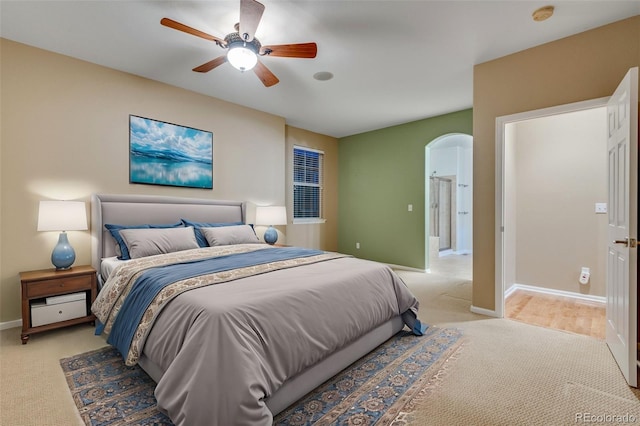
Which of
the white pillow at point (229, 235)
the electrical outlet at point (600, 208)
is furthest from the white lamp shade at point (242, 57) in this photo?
the electrical outlet at point (600, 208)

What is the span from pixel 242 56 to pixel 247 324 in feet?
6.64

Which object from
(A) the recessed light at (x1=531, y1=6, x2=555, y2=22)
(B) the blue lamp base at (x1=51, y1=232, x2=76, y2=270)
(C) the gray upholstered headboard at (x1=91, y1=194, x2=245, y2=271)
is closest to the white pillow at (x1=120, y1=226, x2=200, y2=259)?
(C) the gray upholstered headboard at (x1=91, y1=194, x2=245, y2=271)

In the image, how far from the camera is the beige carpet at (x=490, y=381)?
167 centimetres

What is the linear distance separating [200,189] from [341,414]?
3.36 m

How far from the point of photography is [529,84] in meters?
2.95

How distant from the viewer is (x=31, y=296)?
2.57 m

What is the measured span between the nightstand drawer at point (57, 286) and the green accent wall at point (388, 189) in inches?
182

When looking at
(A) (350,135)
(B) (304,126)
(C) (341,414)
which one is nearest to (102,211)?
(C) (341,414)

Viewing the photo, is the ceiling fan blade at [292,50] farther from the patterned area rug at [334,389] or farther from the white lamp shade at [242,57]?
the patterned area rug at [334,389]

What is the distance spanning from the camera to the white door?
75.5 inches

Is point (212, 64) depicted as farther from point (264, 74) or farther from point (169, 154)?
point (169, 154)

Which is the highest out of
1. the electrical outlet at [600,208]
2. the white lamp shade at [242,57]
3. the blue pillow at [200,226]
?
the white lamp shade at [242,57]

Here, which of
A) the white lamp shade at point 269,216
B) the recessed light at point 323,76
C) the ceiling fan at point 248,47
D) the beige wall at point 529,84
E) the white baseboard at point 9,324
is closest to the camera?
the ceiling fan at point 248,47

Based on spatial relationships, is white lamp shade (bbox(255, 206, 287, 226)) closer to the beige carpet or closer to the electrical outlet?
the beige carpet
